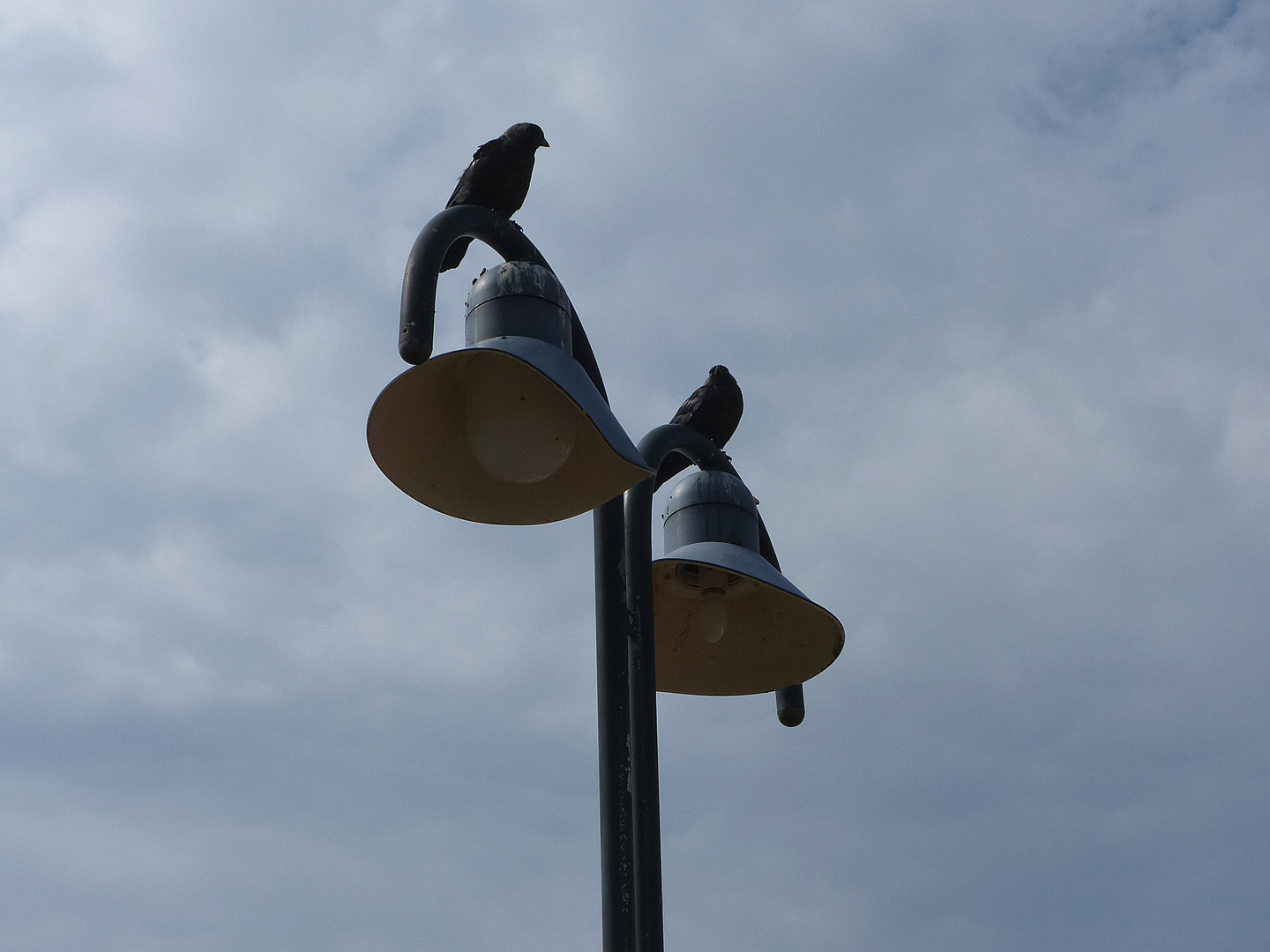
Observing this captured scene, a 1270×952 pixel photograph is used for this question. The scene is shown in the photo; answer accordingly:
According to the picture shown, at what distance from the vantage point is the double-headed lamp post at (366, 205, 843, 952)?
332 centimetres

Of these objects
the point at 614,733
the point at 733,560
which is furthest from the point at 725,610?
the point at 614,733

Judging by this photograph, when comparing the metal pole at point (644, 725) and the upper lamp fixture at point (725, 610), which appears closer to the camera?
the metal pole at point (644, 725)

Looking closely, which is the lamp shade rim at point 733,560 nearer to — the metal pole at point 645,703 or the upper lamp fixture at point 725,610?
the upper lamp fixture at point 725,610

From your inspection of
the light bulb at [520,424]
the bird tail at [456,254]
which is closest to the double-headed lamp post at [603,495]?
the light bulb at [520,424]

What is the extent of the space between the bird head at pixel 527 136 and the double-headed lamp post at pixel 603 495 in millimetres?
423

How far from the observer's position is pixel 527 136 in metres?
4.13

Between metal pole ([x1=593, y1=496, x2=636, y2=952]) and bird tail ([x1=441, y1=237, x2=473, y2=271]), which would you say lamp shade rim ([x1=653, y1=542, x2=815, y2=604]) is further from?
bird tail ([x1=441, y1=237, x2=473, y2=271])

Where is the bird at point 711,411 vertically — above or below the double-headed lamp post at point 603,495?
above

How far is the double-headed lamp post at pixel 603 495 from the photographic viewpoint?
332cm

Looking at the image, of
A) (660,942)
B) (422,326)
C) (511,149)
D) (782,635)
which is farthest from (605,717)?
(511,149)

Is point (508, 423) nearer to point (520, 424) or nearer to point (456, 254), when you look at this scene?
point (520, 424)

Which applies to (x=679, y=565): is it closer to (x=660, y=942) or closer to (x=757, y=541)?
(x=757, y=541)

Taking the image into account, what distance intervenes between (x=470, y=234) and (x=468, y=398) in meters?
0.53

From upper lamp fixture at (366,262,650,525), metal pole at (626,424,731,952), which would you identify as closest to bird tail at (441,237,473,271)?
upper lamp fixture at (366,262,650,525)
